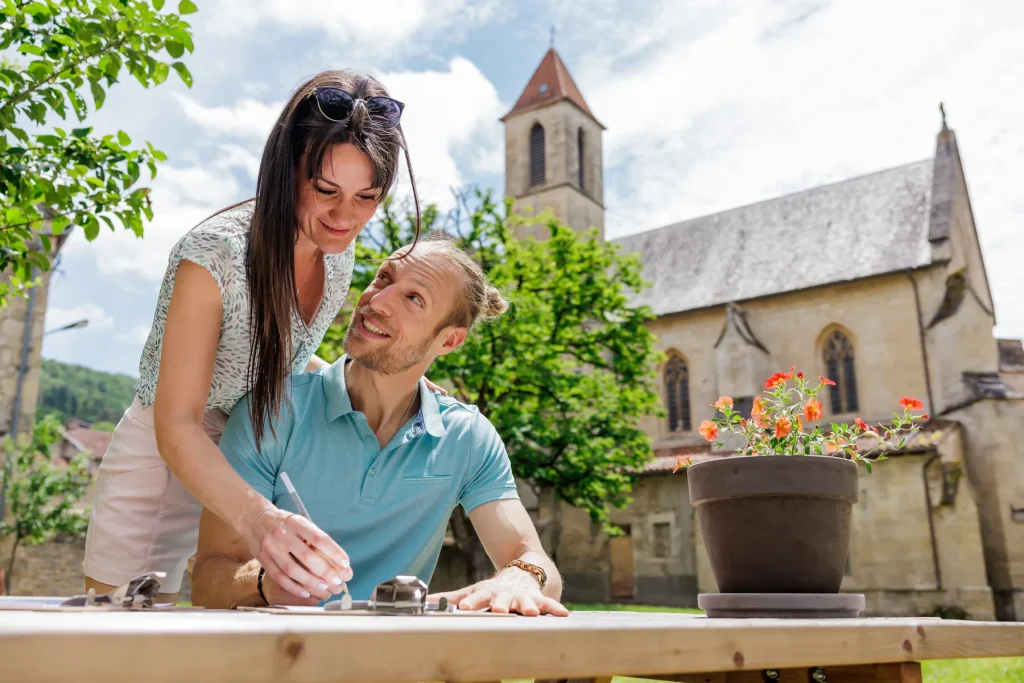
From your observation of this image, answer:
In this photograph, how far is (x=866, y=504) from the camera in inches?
835

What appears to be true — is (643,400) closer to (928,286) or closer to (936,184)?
(928,286)

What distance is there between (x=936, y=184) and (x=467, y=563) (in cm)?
1806

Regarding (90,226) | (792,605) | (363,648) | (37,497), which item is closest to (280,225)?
(363,648)

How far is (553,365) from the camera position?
16.7 metres

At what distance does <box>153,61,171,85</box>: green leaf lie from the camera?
347 cm

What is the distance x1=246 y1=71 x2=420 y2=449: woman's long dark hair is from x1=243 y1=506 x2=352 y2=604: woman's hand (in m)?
0.62

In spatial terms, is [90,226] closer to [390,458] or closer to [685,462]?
[390,458]

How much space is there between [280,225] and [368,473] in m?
0.67

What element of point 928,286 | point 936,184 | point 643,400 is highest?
point 936,184

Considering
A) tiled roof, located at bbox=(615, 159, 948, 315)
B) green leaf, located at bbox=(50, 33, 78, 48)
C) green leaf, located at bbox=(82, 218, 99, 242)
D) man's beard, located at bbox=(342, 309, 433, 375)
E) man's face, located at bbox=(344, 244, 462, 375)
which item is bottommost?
man's beard, located at bbox=(342, 309, 433, 375)

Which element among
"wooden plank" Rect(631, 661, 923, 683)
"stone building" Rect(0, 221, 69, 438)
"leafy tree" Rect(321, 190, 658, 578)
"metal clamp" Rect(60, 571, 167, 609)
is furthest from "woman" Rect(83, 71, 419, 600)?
"stone building" Rect(0, 221, 69, 438)

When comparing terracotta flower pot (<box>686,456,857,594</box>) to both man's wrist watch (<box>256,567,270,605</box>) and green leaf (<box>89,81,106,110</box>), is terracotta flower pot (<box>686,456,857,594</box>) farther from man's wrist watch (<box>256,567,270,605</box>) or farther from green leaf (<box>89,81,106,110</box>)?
green leaf (<box>89,81,106,110</box>)

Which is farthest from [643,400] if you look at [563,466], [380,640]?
[380,640]

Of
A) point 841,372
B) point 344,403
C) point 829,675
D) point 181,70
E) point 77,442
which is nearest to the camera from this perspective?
point 829,675
